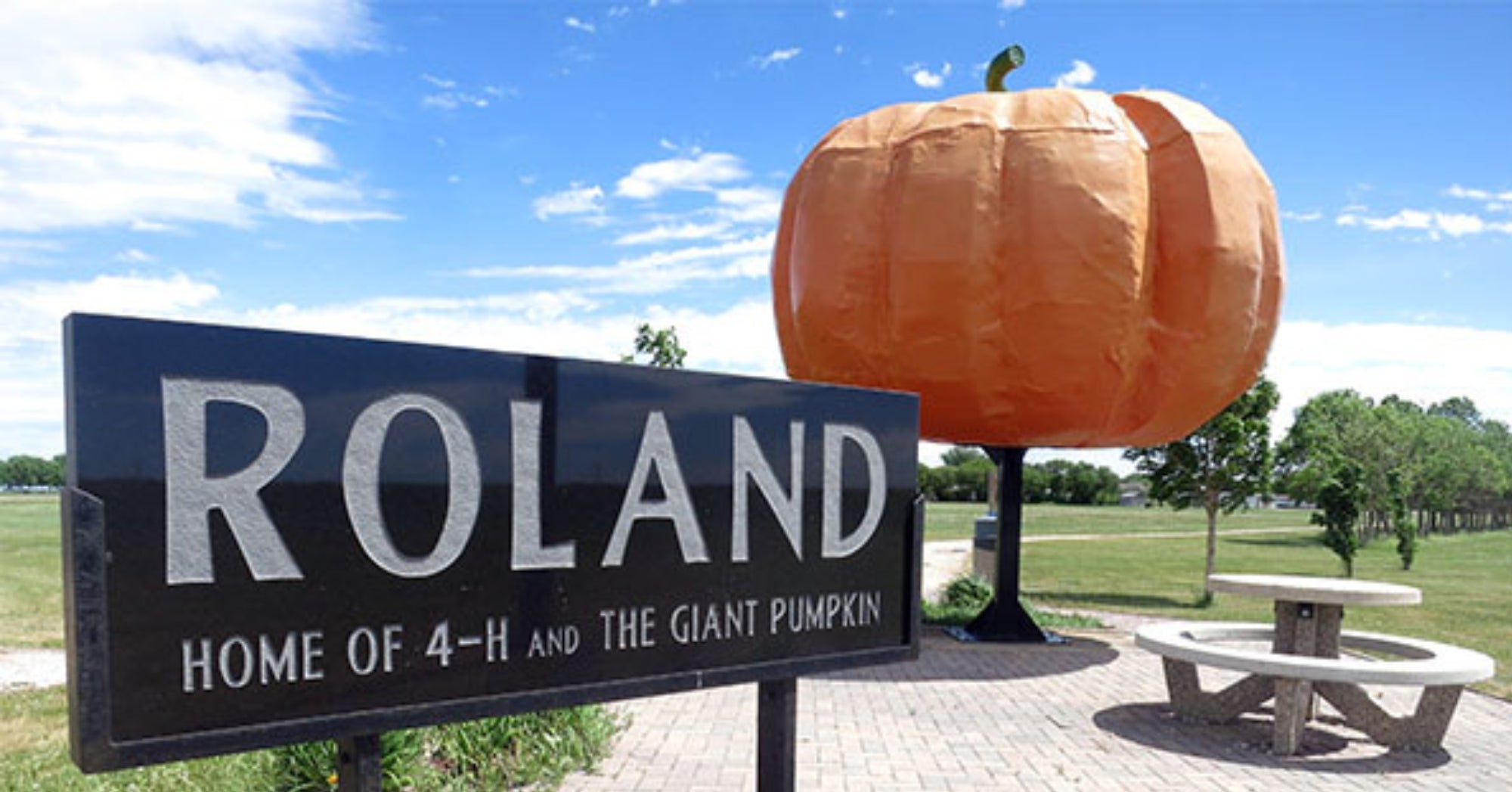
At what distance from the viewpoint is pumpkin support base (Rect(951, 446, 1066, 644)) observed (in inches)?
385

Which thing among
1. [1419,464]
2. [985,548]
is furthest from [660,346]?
[1419,464]

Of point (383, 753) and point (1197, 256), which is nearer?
point (383, 753)

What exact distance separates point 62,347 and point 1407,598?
741 cm

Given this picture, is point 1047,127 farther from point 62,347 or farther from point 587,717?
point 62,347

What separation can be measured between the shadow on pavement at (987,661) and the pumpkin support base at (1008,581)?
17cm

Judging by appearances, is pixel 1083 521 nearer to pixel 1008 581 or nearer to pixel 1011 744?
pixel 1008 581

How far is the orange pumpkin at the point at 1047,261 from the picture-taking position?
776cm

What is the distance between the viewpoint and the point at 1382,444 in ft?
149

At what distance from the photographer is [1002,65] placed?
10062mm

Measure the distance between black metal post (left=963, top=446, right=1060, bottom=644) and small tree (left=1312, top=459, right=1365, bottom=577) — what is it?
322 inches

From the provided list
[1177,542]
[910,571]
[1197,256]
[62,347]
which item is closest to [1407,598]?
[1197,256]

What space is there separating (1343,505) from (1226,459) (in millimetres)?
2801

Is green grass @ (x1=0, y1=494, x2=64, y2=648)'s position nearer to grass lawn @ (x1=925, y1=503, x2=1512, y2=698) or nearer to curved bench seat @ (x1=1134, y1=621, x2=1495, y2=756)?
curved bench seat @ (x1=1134, y1=621, x2=1495, y2=756)

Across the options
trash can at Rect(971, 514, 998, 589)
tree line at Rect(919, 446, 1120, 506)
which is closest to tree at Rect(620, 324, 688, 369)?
trash can at Rect(971, 514, 998, 589)
